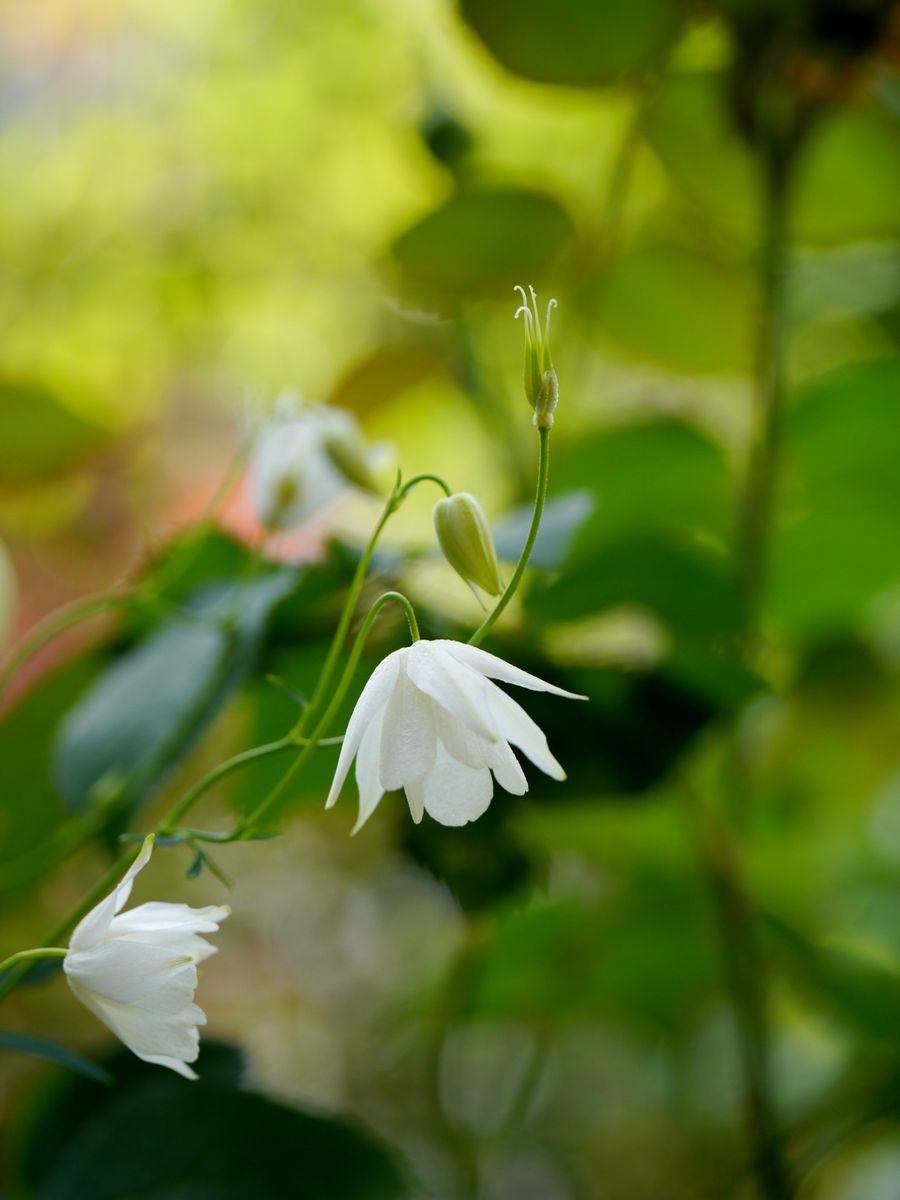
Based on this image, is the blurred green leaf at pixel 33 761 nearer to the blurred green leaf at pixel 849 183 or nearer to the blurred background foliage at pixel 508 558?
the blurred background foliage at pixel 508 558

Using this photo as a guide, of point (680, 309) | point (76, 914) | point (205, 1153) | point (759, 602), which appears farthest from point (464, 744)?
point (680, 309)

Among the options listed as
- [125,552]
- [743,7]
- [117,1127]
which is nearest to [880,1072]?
[117,1127]

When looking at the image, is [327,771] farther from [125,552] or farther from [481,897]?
[125,552]

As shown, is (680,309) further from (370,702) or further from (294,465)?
(370,702)

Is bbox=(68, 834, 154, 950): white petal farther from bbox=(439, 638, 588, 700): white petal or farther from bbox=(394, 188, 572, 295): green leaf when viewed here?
bbox=(394, 188, 572, 295): green leaf

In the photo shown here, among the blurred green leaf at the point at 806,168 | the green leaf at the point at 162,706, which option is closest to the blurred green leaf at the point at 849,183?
the blurred green leaf at the point at 806,168
